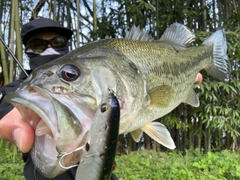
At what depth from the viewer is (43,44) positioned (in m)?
1.53

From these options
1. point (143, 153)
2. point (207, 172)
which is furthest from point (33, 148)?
point (143, 153)

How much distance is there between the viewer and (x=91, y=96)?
0.76 meters

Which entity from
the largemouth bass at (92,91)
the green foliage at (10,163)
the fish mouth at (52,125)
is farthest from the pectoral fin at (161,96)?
the green foliage at (10,163)

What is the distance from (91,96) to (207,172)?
257 centimetres

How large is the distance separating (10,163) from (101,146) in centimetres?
343

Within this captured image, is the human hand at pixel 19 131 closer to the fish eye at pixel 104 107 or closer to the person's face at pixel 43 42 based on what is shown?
the fish eye at pixel 104 107

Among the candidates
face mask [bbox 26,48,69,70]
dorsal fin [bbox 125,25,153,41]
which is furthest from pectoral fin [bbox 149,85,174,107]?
face mask [bbox 26,48,69,70]

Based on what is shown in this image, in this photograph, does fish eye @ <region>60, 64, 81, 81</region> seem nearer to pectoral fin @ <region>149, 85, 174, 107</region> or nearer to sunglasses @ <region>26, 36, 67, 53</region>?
pectoral fin @ <region>149, 85, 174, 107</region>

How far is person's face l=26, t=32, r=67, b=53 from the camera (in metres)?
1.53

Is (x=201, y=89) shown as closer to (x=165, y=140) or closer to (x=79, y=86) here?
(x=165, y=140)

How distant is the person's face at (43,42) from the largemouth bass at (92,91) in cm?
48

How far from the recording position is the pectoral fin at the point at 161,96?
3.41 feet

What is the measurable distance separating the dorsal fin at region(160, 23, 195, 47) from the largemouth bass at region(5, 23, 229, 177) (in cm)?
16

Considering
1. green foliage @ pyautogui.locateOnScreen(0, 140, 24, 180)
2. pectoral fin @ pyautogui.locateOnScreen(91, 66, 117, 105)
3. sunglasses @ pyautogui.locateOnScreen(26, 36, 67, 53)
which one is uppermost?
sunglasses @ pyautogui.locateOnScreen(26, 36, 67, 53)
